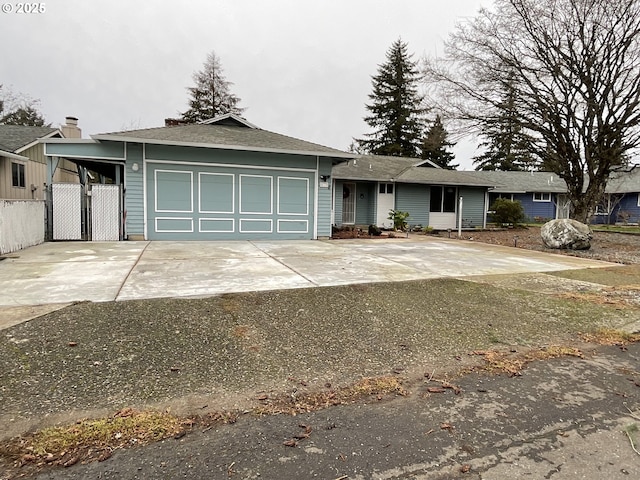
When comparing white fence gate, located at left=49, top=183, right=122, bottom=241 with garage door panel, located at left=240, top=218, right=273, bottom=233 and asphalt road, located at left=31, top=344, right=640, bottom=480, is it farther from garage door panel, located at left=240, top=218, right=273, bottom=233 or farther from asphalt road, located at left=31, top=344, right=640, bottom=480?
asphalt road, located at left=31, top=344, right=640, bottom=480

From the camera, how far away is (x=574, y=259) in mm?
9391

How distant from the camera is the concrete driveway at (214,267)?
17.0ft

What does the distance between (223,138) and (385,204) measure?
843 cm

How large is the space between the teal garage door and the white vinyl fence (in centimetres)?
266

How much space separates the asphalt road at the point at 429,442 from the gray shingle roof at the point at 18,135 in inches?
719

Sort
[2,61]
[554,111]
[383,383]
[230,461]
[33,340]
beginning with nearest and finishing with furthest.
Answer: [230,461]
[383,383]
[33,340]
[554,111]
[2,61]

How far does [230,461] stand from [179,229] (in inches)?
414

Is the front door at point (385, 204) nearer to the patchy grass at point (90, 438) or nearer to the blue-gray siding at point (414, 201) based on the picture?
the blue-gray siding at point (414, 201)

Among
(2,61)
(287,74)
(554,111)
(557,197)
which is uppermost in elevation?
(287,74)

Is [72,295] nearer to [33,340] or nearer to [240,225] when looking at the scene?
[33,340]

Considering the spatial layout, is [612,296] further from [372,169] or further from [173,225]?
[372,169]

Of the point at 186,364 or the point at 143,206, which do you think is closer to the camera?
the point at 186,364

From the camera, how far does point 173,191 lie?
1147 centimetres

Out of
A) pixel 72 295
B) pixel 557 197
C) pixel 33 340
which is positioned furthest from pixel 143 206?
pixel 557 197
